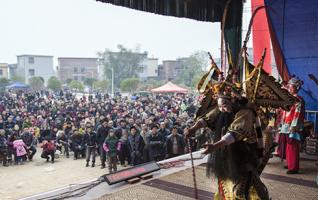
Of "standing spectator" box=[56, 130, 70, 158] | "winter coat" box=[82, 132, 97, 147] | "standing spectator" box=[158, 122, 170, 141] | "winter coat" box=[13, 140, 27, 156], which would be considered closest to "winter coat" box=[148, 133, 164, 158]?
"standing spectator" box=[158, 122, 170, 141]

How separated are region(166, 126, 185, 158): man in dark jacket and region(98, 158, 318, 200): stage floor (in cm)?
325

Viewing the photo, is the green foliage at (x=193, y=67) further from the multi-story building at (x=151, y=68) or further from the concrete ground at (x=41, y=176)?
the concrete ground at (x=41, y=176)

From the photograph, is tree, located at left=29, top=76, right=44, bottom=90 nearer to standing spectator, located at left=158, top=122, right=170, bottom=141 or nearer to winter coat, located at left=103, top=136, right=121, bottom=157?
standing spectator, located at left=158, top=122, right=170, bottom=141

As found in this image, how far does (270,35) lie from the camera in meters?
8.36

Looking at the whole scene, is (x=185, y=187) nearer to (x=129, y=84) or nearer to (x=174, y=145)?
(x=174, y=145)

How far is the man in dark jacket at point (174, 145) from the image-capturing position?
9188 mm

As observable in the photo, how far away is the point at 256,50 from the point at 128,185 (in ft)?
18.9

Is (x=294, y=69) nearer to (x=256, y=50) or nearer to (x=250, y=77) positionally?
(x=256, y=50)

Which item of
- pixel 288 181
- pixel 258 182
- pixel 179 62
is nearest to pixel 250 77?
pixel 258 182

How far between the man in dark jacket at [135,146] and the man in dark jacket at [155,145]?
0.29 m

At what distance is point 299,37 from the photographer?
25.8 ft

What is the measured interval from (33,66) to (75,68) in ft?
24.7

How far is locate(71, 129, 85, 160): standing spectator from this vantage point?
11.5 metres

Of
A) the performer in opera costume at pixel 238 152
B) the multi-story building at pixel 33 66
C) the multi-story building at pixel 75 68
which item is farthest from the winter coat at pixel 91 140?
the multi-story building at pixel 33 66
